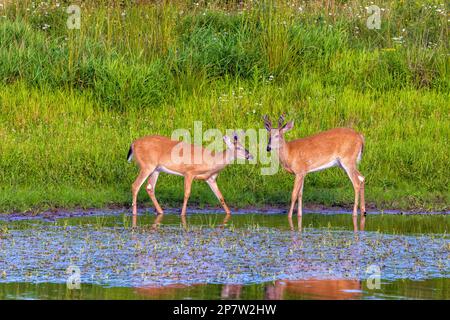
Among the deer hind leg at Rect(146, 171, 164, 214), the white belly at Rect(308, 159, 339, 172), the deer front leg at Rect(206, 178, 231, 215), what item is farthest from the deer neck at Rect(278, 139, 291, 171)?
the deer hind leg at Rect(146, 171, 164, 214)

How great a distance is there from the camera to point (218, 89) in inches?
698

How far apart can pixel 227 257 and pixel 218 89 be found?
705 cm

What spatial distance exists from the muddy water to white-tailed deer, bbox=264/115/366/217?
820mm

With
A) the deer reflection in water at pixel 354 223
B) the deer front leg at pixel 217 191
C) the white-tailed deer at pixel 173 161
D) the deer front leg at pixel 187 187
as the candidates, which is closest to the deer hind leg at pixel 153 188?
the white-tailed deer at pixel 173 161

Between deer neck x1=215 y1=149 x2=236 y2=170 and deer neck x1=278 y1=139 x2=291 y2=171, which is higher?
deer neck x1=278 y1=139 x2=291 y2=171

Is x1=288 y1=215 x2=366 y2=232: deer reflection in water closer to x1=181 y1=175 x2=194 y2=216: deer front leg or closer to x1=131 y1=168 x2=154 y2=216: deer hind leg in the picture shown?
x1=181 y1=175 x2=194 y2=216: deer front leg

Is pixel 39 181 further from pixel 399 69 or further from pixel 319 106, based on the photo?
pixel 399 69

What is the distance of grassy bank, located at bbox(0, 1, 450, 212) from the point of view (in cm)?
1482

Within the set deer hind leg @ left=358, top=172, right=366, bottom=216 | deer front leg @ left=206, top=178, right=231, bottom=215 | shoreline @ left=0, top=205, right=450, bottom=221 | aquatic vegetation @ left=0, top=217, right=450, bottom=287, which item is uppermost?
aquatic vegetation @ left=0, top=217, right=450, bottom=287

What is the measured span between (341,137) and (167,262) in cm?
450

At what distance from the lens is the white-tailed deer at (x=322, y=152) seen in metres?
14.4

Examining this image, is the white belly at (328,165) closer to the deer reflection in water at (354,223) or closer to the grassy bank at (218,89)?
the grassy bank at (218,89)

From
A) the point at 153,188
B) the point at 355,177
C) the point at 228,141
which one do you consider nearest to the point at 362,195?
the point at 355,177
